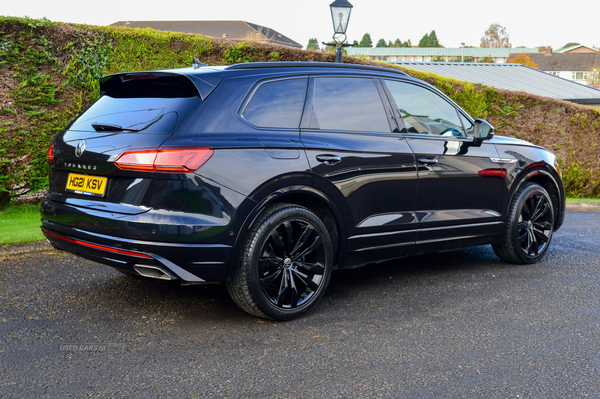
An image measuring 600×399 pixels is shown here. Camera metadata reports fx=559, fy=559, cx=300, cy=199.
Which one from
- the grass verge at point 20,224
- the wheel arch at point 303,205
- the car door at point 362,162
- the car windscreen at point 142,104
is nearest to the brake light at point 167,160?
the car windscreen at point 142,104

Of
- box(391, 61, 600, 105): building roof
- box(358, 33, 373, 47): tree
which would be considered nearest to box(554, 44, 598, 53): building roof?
box(358, 33, 373, 47): tree

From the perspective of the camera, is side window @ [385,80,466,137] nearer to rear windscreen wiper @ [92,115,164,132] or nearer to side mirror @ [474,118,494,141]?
side mirror @ [474,118,494,141]

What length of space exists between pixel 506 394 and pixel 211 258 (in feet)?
6.11

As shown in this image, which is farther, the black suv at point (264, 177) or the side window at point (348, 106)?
the side window at point (348, 106)

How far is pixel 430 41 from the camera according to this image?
162 m

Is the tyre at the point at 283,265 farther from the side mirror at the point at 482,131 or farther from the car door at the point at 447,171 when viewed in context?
the side mirror at the point at 482,131

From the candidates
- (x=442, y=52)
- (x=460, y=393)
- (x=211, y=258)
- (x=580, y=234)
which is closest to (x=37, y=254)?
(x=211, y=258)

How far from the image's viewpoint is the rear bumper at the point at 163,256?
3424 mm

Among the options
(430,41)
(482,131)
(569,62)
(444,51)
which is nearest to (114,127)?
(482,131)

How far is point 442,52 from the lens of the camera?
129 metres

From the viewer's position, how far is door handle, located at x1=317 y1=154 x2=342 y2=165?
4020 millimetres

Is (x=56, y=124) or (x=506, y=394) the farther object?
(x=56, y=124)

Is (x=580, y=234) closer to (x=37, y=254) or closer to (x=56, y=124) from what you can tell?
(x=37, y=254)

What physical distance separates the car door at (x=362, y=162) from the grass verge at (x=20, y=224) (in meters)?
3.64
